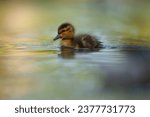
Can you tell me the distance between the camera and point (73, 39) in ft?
4.43

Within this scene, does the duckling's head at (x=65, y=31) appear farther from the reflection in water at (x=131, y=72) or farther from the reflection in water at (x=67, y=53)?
the reflection in water at (x=131, y=72)

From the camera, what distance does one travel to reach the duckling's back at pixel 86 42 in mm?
1339

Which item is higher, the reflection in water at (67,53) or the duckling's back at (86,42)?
the duckling's back at (86,42)

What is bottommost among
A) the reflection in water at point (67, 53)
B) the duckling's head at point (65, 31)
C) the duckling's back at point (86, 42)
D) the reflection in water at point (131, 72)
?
the reflection in water at point (131, 72)

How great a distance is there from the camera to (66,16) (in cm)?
137

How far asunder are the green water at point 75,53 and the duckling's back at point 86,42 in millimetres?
17

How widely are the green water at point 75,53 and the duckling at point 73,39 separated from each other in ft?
0.06

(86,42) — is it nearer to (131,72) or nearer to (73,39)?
(73,39)

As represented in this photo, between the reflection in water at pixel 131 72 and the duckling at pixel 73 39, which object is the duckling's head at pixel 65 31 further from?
the reflection in water at pixel 131 72

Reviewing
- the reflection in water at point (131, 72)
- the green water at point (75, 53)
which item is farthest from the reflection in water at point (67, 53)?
the reflection in water at point (131, 72)

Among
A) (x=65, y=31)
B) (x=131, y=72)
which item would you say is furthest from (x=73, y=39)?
(x=131, y=72)

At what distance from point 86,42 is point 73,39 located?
5 cm

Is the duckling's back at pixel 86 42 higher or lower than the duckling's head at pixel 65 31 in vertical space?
lower

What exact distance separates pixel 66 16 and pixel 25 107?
347mm
